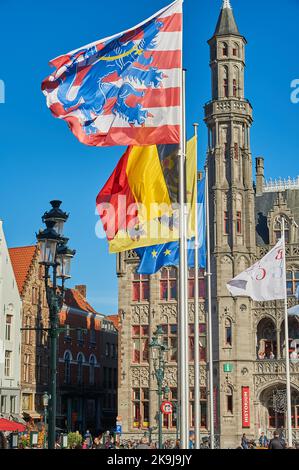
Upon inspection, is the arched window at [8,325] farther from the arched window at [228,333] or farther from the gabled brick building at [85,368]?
the arched window at [228,333]

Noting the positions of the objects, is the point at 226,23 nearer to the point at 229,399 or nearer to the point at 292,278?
the point at 292,278

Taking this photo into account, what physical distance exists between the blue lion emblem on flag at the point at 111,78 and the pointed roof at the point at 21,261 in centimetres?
4163

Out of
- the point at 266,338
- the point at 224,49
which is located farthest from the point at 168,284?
the point at 224,49

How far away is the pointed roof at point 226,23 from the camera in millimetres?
60044

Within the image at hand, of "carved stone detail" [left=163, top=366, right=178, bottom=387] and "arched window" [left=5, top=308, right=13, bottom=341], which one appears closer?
"arched window" [left=5, top=308, right=13, bottom=341]

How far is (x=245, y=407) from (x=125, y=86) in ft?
128

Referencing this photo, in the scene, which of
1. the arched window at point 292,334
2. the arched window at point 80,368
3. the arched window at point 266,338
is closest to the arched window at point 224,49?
the arched window at point 266,338

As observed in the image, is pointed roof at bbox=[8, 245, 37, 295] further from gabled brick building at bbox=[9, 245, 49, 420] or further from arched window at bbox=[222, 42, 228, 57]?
arched window at bbox=[222, 42, 228, 57]

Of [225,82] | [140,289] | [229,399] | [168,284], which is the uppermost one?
[225,82]

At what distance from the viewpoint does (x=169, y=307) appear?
59.3 m

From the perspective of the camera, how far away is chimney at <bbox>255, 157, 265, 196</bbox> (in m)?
62.8

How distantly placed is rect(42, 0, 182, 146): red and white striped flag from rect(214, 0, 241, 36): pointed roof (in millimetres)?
41626

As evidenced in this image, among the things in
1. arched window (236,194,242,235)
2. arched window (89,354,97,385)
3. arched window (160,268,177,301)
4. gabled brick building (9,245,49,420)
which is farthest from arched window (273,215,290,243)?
arched window (89,354,97,385)

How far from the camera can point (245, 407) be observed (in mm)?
54812
